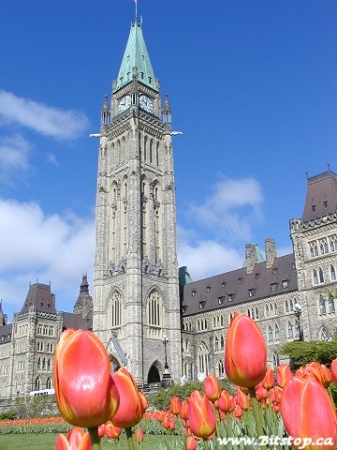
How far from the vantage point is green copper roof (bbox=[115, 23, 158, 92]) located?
60.8 meters

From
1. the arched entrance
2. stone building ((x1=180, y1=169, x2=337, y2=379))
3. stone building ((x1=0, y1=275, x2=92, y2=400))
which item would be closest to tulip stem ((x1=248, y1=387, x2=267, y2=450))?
stone building ((x1=180, y1=169, x2=337, y2=379))

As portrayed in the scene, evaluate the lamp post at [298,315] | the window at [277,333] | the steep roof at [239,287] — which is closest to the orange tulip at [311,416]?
the lamp post at [298,315]

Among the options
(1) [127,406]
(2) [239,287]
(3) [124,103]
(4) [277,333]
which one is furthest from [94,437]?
(3) [124,103]

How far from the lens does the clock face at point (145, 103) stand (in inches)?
2313

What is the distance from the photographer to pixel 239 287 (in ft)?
179

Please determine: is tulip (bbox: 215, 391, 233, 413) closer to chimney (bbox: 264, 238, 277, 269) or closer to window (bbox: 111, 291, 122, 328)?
window (bbox: 111, 291, 122, 328)

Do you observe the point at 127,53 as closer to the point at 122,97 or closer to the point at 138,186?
the point at 122,97

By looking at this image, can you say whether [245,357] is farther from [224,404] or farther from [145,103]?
[145,103]

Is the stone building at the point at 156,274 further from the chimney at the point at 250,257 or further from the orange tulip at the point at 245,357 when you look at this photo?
the orange tulip at the point at 245,357

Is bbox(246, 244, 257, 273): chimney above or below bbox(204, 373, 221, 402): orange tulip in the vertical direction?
above

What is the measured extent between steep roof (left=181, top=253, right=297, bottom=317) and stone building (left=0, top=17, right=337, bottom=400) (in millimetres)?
144

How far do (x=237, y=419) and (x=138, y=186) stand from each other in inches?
1882

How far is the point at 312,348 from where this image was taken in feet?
70.1

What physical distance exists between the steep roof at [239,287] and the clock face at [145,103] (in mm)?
21276
